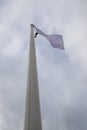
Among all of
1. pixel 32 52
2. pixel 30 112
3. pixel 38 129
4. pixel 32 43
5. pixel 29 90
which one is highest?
pixel 32 43

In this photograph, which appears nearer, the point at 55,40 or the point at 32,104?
the point at 32,104

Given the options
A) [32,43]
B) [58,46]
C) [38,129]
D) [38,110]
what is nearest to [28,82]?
[38,110]

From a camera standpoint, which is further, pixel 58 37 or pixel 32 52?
pixel 58 37

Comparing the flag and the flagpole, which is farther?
the flag

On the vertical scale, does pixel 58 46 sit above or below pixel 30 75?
above

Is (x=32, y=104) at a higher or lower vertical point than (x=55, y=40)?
lower

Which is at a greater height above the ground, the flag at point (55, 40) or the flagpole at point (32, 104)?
the flag at point (55, 40)

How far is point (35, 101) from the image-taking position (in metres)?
19.8

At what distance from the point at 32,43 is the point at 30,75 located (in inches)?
217

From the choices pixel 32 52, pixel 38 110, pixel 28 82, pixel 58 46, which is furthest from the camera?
pixel 58 46

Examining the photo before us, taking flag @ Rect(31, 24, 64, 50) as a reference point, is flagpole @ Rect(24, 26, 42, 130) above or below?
below

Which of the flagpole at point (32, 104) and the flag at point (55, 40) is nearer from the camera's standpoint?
the flagpole at point (32, 104)

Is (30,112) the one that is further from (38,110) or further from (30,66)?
(30,66)

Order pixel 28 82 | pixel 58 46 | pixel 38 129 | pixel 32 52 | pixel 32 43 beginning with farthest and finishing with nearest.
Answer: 1. pixel 58 46
2. pixel 32 43
3. pixel 32 52
4. pixel 28 82
5. pixel 38 129
